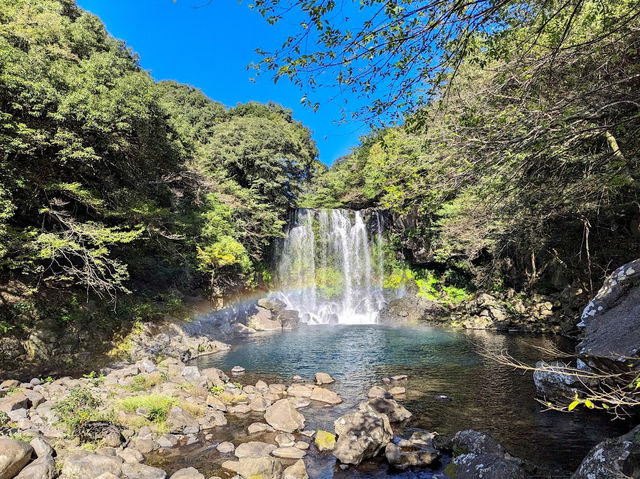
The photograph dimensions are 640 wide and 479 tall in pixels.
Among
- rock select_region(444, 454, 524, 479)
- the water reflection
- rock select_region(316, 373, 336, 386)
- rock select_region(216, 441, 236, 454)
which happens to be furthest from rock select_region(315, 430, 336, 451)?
rock select_region(316, 373, 336, 386)

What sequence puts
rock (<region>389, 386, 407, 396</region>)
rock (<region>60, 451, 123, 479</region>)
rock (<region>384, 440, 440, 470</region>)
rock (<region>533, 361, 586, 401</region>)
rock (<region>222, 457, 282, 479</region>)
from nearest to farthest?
rock (<region>60, 451, 123, 479</region>)
rock (<region>222, 457, 282, 479</region>)
rock (<region>384, 440, 440, 470</region>)
rock (<region>533, 361, 586, 401</region>)
rock (<region>389, 386, 407, 396</region>)

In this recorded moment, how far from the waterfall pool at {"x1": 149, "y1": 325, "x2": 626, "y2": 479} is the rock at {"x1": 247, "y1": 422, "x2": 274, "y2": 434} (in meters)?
0.21

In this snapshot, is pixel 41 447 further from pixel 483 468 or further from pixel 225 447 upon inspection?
pixel 483 468

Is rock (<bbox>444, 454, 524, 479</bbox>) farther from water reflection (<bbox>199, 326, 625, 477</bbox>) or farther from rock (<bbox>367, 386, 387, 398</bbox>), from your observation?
rock (<bbox>367, 386, 387, 398</bbox>)

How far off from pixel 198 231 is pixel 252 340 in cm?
598

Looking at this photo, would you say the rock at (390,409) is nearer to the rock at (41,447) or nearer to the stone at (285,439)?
the stone at (285,439)

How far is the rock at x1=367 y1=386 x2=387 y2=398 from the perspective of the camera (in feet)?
30.8

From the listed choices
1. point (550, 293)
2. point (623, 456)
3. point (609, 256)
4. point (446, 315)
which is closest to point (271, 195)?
point (446, 315)

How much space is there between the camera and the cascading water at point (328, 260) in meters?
28.5

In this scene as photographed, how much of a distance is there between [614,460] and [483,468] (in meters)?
1.52

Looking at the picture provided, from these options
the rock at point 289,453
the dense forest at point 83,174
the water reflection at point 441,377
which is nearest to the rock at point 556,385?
the water reflection at point 441,377

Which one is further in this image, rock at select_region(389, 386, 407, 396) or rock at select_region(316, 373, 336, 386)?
rock at select_region(316, 373, 336, 386)

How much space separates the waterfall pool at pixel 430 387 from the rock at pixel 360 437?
6.9 inches

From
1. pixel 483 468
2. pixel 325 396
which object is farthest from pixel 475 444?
pixel 325 396
